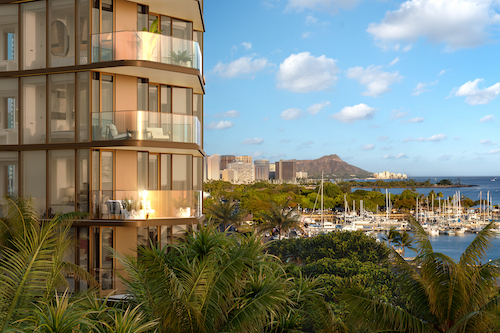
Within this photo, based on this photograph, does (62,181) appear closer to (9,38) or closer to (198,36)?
(9,38)

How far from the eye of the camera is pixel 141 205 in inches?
653

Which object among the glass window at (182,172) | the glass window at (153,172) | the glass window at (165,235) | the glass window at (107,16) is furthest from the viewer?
the glass window at (182,172)

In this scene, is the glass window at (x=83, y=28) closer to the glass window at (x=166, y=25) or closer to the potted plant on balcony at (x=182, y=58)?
the potted plant on balcony at (x=182, y=58)

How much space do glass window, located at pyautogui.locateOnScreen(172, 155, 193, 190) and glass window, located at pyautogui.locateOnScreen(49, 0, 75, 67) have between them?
251 inches

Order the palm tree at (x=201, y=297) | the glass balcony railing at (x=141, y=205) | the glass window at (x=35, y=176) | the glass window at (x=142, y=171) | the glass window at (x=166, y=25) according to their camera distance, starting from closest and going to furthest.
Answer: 1. the palm tree at (x=201, y=297)
2. the glass balcony railing at (x=141, y=205)
3. the glass window at (x=35, y=176)
4. the glass window at (x=142, y=171)
5. the glass window at (x=166, y=25)

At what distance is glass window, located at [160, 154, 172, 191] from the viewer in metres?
19.7

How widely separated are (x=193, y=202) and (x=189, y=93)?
564cm

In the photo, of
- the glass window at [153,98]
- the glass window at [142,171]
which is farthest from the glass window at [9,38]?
the glass window at [142,171]

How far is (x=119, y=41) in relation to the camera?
1650 cm

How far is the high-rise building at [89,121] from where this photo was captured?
53.8 ft

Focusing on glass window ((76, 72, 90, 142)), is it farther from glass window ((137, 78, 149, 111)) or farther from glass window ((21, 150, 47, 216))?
glass window ((137, 78, 149, 111))

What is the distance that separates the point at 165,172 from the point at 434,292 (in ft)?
42.4

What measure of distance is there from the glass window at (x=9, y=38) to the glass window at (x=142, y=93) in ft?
15.9

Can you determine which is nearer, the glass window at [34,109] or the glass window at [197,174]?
the glass window at [34,109]
